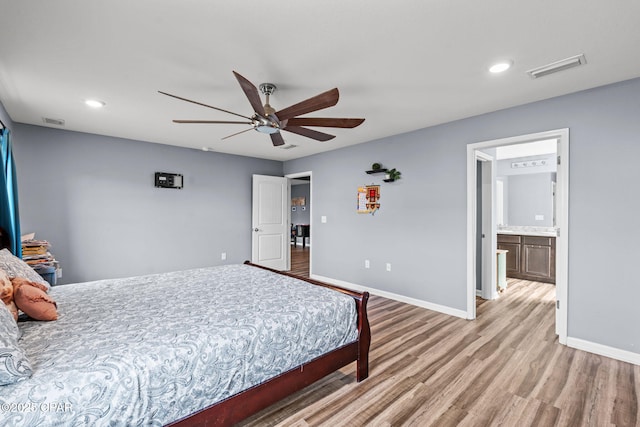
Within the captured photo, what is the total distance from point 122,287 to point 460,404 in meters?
2.83

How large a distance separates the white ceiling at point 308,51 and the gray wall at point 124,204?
95 centimetres

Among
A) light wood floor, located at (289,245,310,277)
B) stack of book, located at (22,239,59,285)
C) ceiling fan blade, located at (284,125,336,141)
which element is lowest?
light wood floor, located at (289,245,310,277)

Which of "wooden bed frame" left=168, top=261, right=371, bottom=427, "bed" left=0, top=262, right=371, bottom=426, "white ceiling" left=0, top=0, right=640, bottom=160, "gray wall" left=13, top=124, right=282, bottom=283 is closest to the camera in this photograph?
"bed" left=0, top=262, right=371, bottom=426

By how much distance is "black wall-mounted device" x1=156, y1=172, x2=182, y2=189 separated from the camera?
4887 millimetres

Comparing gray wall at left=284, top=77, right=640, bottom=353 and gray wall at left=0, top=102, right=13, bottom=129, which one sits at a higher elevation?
gray wall at left=0, top=102, right=13, bottom=129

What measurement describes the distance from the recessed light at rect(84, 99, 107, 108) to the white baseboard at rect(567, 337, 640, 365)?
5.34 meters

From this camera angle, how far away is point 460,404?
2.05 meters

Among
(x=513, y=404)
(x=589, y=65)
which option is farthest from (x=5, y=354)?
(x=589, y=65)

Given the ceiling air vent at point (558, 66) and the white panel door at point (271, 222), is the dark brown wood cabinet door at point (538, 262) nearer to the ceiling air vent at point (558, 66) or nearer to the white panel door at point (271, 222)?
the ceiling air vent at point (558, 66)

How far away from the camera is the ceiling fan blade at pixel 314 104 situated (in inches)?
79.7

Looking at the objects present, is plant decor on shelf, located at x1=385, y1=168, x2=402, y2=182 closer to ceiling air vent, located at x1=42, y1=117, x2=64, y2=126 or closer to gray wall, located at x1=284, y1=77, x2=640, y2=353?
gray wall, located at x1=284, y1=77, x2=640, y2=353

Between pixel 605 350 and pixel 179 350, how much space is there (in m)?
3.60

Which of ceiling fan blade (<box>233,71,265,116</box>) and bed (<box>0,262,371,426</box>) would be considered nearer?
bed (<box>0,262,371,426</box>)

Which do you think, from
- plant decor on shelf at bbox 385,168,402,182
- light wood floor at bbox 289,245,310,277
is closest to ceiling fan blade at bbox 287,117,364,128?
plant decor on shelf at bbox 385,168,402,182
